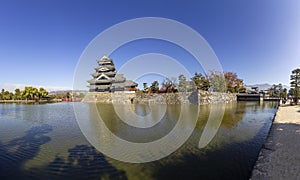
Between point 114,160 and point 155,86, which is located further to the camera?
point 155,86

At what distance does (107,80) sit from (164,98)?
14515 millimetres

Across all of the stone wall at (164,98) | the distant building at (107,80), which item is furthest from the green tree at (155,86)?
the distant building at (107,80)

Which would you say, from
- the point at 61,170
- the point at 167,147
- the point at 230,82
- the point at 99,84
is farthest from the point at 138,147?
the point at 230,82

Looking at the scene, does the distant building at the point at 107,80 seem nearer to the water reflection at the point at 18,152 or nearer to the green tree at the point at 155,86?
the green tree at the point at 155,86

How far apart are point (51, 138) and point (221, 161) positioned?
733cm

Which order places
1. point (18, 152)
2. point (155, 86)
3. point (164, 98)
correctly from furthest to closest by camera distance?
point (155, 86) < point (164, 98) < point (18, 152)

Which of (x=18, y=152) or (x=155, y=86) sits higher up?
(x=155, y=86)

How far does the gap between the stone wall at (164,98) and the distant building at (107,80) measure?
8.16 feet

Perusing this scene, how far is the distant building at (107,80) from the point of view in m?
35.0

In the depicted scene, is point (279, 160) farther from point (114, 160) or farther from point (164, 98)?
point (164, 98)

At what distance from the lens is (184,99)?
26359mm

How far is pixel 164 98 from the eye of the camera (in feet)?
93.5

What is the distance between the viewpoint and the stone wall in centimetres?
2556

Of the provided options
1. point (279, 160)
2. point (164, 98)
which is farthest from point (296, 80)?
point (279, 160)
